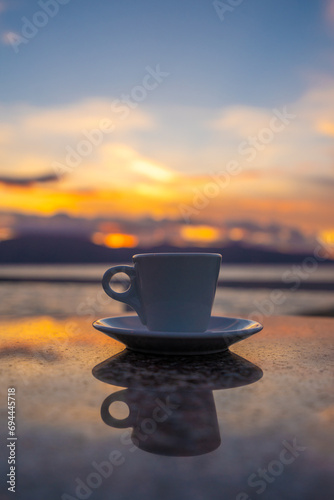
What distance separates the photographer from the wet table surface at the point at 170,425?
256mm

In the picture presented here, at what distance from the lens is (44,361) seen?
578mm

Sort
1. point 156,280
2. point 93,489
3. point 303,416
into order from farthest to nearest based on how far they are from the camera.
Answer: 1. point 156,280
2. point 303,416
3. point 93,489

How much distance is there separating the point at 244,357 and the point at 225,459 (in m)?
0.34

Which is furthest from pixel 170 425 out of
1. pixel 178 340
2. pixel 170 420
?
pixel 178 340

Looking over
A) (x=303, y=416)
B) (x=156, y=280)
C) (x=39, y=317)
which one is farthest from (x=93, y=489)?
(x=39, y=317)

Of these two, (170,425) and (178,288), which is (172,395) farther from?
(178,288)

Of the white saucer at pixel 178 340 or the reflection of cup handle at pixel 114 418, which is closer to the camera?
the reflection of cup handle at pixel 114 418

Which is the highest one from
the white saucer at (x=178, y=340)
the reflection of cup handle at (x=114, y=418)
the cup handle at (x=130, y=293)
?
the cup handle at (x=130, y=293)

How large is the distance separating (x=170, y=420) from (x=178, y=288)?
0.33 metres

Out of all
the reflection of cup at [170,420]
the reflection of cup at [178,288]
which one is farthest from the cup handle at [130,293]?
the reflection of cup at [170,420]

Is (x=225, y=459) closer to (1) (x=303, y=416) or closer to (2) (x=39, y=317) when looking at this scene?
(1) (x=303, y=416)

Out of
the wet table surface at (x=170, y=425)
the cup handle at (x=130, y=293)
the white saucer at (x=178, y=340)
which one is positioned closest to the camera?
the wet table surface at (x=170, y=425)

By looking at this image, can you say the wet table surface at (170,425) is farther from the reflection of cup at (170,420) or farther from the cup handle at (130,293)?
the cup handle at (130,293)

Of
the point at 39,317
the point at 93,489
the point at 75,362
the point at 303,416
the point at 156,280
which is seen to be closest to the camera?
the point at 93,489
